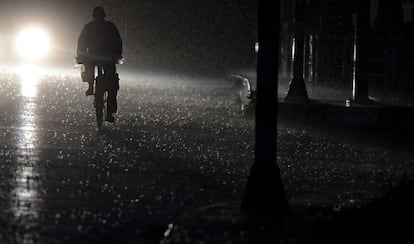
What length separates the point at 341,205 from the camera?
11688 mm

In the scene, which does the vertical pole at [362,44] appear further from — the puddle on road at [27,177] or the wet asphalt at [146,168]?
the puddle on road at [27,177]

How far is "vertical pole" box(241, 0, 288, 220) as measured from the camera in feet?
36.4

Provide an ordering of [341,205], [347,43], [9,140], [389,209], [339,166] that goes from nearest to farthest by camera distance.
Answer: [389,209]
[341,205]
[339,166]
[9,140]
[347,43]

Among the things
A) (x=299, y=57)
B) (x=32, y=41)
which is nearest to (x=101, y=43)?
(x=299, y=57)

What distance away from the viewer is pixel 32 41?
→ 3632 inches

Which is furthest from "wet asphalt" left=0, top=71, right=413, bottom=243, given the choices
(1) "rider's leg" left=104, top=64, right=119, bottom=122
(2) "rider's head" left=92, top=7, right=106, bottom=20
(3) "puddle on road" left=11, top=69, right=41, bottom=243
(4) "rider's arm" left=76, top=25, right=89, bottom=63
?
(2) "rider's head" left=92, top=7, right=106, bottom=20

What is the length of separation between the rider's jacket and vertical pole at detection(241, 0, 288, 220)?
415 inches

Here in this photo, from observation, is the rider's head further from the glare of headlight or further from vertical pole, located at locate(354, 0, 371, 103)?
the glare of headlight

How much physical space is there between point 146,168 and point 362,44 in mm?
11901

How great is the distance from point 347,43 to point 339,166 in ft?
72.6

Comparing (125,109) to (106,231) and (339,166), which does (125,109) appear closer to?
(339,166)

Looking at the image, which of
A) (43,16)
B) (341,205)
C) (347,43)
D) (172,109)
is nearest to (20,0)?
(43,16)

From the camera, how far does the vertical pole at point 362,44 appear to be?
86.6 ft

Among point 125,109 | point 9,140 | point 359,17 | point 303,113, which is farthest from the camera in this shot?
point 125,109
